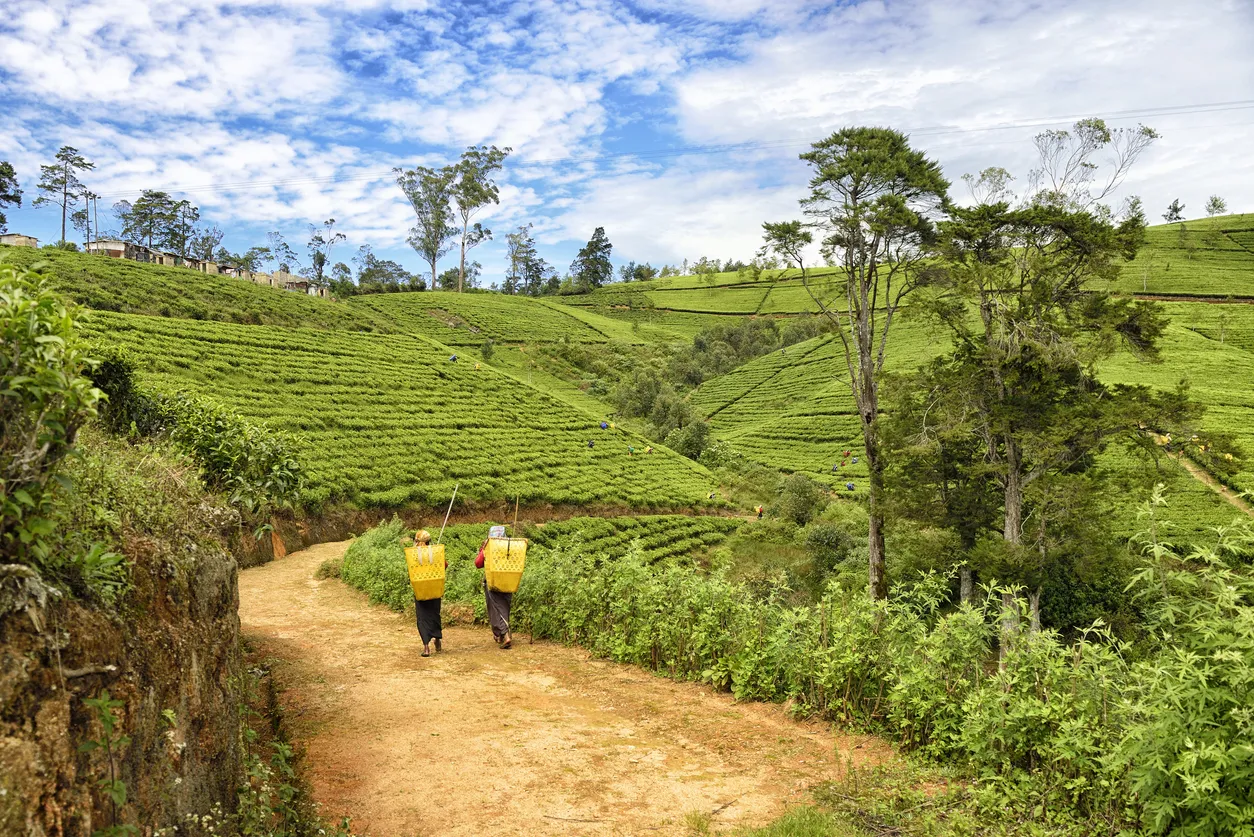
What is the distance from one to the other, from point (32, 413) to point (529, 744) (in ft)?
15.6

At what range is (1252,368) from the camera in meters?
48.8

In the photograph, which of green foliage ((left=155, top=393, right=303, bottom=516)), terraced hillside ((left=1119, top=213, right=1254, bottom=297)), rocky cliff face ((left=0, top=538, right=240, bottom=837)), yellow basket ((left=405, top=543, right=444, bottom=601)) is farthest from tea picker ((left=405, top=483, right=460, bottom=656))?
terraced hillside ((left=1119, top=213, right=1254, bottom=297))

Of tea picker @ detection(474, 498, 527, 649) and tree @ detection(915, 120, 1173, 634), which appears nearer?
tea picker @ detection(474, 498, 527, 649)

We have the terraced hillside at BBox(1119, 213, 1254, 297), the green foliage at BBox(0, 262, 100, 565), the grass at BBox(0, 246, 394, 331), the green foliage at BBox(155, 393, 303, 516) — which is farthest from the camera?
the terraced hillside at BBox(1119, 213, 1254, 297)

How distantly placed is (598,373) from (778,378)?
54.2 ft

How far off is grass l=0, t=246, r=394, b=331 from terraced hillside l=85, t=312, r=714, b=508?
109 inches

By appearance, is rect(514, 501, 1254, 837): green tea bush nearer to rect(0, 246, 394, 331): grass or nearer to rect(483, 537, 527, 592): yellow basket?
rect(483, 537, 527, 592): yellow basket

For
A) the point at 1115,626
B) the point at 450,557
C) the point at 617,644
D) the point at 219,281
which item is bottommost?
the point at 1115,626

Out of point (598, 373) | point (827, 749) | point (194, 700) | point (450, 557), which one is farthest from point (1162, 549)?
point (598, 373)

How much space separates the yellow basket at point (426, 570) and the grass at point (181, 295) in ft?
93.4

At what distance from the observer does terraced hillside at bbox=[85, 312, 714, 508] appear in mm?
26641

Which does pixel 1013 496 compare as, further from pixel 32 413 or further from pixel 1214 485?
pixel 32 413

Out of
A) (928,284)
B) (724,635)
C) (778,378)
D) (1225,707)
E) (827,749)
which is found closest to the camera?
(1225,707)

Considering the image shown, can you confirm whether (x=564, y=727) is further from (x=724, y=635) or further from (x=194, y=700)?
(x=194, y=700)
